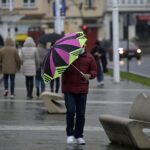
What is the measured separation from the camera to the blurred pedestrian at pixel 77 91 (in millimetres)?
11836

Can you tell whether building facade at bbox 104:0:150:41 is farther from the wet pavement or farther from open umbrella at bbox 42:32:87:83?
open umbrella at bbox 42:32:87:83

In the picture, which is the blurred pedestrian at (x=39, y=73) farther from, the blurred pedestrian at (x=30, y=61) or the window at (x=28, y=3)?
the window at (x=28, y=3)

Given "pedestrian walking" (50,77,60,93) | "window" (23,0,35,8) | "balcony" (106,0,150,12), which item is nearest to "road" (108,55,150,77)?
"pedestrian walking" (50,77,60,93)

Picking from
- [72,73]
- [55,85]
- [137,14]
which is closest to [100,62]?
[55,85]

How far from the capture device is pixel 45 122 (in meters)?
15.6

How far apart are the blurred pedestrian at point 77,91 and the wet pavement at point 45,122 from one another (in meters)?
0.27

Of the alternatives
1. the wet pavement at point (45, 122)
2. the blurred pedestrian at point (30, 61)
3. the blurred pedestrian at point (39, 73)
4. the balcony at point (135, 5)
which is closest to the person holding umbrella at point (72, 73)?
the wet pavement at point (45, 122)

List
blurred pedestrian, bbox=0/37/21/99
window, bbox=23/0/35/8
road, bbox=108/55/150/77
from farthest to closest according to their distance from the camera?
window, bbox=23/0/35/8
road, bbox=108/55/150/77
blurred pedestrian, bbox=0/37/21/99

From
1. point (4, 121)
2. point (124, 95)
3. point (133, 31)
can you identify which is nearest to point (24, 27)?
point (133, 31)

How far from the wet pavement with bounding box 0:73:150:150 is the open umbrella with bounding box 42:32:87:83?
1.20 meters

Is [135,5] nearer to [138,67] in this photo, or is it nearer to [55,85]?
[138,67]

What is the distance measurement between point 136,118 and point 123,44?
161 feet

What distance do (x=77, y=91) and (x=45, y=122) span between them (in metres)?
3.94

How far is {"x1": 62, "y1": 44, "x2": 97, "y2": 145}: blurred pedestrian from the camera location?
1184cm
